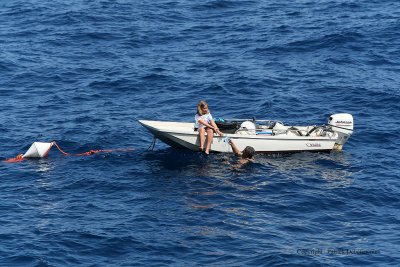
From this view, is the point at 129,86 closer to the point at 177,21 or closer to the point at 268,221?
the point at 177,21

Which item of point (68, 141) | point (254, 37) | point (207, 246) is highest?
point (254, 37)

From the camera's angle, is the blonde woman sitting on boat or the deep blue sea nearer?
the deep blue sea

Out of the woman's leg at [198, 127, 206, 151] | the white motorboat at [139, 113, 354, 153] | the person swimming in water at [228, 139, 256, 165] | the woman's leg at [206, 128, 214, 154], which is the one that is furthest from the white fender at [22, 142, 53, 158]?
the person swimming in water at [228, 139, 256, 165]

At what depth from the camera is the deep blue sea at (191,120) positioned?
25.6 metres

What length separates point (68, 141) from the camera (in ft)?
113

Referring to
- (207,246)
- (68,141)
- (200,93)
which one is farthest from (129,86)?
(207,246)

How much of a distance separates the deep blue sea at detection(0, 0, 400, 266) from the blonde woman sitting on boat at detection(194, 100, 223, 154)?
0.84 metres

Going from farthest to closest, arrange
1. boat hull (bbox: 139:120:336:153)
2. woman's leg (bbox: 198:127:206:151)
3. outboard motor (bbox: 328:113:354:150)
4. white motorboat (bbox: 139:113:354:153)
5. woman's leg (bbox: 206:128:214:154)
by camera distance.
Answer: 1. outboard motor (bbox: 328:113:354:150)
2. white motorboat (bbox: 139:113:354:153)
3. boat hull (bbox: 139:120:336:153)
4. woman's leg (bbox: 206:128:214:154)
5. woman's leg (bbox: 198:127:206:151)

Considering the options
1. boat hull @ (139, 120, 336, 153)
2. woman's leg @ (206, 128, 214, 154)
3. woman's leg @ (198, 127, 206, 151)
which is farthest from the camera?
boat hull @ (139, 120, 336, 153)

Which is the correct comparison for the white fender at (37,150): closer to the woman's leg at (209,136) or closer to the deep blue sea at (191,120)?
the deep blue sea at (191,120)

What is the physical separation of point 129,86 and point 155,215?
597 inches

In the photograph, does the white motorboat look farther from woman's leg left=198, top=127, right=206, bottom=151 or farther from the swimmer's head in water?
the swimmer's head in water

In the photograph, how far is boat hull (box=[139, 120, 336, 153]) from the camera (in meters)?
32.5

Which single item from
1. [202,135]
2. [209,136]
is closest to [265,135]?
[209,136]
